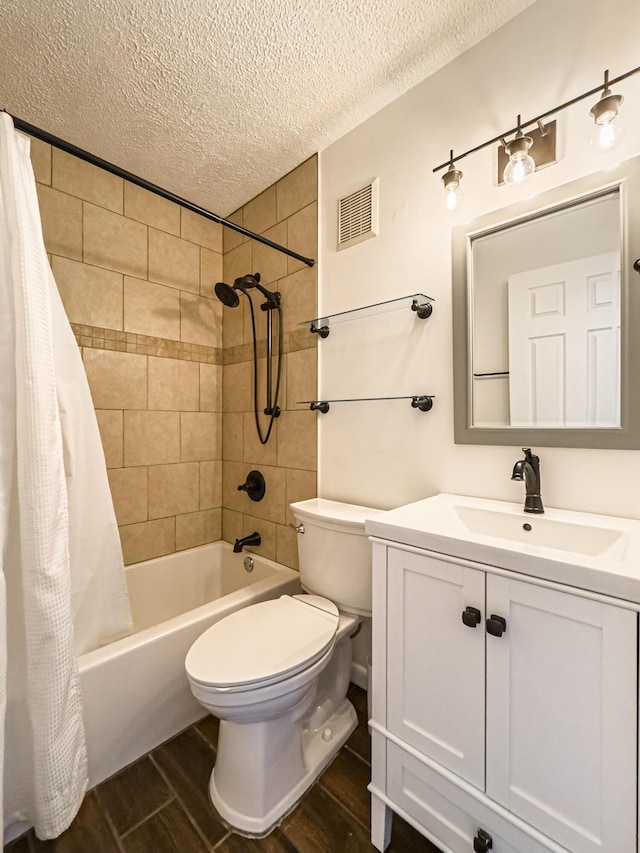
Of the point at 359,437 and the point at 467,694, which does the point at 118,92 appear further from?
the point at 467,694

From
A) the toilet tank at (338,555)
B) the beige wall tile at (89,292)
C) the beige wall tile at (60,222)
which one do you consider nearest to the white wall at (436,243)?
the toilet tank at (338,555)

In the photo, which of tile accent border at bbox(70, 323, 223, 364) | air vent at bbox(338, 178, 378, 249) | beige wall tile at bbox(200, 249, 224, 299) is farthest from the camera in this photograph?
beige wall tile at bbox(200, 249, 224, 299)

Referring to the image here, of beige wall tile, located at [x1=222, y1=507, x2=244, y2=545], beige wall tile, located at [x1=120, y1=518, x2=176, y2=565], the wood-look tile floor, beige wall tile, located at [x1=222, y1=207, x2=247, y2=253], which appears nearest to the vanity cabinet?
the wood-look tile floor

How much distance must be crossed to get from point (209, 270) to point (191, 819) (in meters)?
2.46

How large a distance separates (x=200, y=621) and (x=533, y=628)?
1.17 metres

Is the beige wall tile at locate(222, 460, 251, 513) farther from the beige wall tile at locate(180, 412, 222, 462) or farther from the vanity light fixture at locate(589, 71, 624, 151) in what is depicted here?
the vanity light fixture at locate(589, 71, 624, 151)

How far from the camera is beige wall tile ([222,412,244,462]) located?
88.0 inches

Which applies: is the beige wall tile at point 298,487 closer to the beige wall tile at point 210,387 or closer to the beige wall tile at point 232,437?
the beige wall tile at point 232,437

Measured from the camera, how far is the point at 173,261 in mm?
2123

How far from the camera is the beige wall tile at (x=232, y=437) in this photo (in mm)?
2234

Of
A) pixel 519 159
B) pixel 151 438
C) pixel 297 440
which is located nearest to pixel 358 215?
pixel 519 159

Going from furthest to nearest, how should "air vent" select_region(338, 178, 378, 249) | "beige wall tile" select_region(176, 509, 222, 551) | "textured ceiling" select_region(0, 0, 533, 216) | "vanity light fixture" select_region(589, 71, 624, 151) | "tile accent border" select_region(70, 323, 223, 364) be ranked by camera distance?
"beige wall tile" select_region(176, 509, 222, 551) → "tile accent border" select_region(70, 323, 223, 364) → "air vent" select_region(338, 178, 378, 249) → "textured ceiling" select_region(0, 0, 533, 216) → "vanity light fixture" select_region(589, 71, 624, 151)

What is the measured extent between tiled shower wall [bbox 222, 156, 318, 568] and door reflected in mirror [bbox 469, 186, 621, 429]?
2.65ft

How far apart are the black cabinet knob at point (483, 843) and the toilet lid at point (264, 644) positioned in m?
0.53
